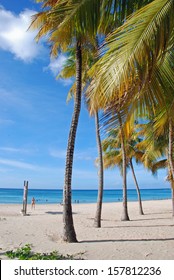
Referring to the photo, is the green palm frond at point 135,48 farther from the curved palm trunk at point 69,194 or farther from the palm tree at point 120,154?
Result: the palm tree at point 120,154

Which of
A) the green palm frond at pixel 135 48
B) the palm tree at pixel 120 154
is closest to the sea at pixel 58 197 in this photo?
the palm tree at pixel 120 154

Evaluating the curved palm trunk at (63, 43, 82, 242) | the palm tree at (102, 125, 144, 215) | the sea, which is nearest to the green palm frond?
the curved palm trunk at (63, 43, 82, 242)

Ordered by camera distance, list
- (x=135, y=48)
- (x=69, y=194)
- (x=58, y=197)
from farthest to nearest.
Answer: (x=58, y=197) → (x=69, y=194) → (x=135, y=48)

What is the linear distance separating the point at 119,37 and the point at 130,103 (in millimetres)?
1034

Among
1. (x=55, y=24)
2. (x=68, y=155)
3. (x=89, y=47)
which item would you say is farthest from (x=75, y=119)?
(x=55, y=24)

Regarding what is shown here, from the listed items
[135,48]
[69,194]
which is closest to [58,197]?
[69,194]

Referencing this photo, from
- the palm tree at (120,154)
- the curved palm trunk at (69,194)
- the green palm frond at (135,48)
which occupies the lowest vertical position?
the curved palm trunk at (69,194)


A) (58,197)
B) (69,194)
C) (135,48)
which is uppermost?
(135,48)

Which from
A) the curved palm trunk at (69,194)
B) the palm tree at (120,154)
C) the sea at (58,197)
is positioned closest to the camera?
the curved palm trunk at (69,194)

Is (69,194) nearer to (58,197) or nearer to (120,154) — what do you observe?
(120,154)

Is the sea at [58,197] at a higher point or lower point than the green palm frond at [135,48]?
lower

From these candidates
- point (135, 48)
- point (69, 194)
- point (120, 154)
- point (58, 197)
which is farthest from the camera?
point (58, 197)

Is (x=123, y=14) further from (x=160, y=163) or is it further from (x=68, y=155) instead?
(x=160, y=163)

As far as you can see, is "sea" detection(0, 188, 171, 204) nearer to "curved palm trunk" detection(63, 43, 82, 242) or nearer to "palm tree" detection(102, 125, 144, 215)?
"palm tree" detection(102, 125, 144, 215)
